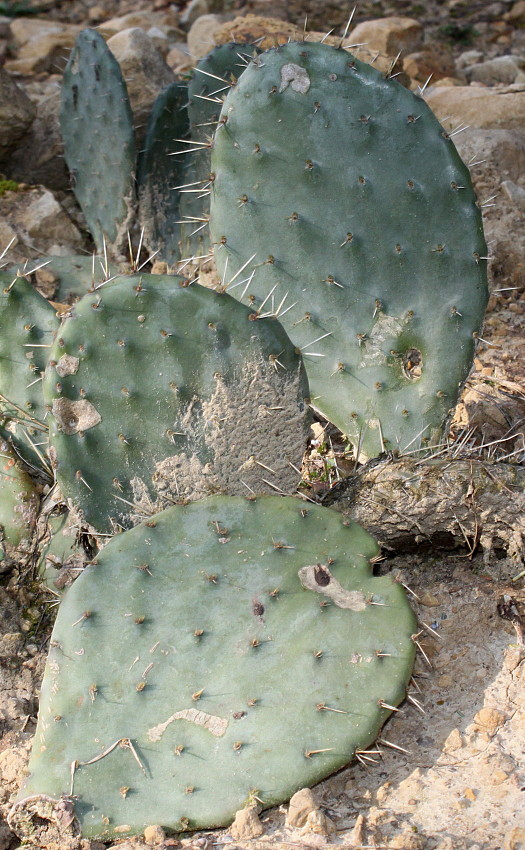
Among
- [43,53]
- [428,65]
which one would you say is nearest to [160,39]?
[43,53]

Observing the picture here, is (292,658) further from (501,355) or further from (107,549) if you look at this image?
(501,355)

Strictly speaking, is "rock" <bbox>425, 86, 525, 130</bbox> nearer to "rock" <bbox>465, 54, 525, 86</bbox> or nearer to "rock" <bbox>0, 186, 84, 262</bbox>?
"rock" <bbox>465, 54, 525, 86</bbox>

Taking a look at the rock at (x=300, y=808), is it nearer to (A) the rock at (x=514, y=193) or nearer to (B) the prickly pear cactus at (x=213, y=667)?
(B) the prickly pear cactus at (x=213, y=667)

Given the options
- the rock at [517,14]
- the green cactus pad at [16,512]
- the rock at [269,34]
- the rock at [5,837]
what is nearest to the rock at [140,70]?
the rock at [269,34]

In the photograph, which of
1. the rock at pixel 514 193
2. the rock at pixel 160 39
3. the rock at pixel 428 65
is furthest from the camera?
the rock at pixel 160 39

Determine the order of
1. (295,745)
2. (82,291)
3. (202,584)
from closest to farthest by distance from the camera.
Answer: (295,745) → (202,584) → (82,291)

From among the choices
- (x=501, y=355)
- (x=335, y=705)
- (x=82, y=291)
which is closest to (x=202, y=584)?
(x=335, y=705)
